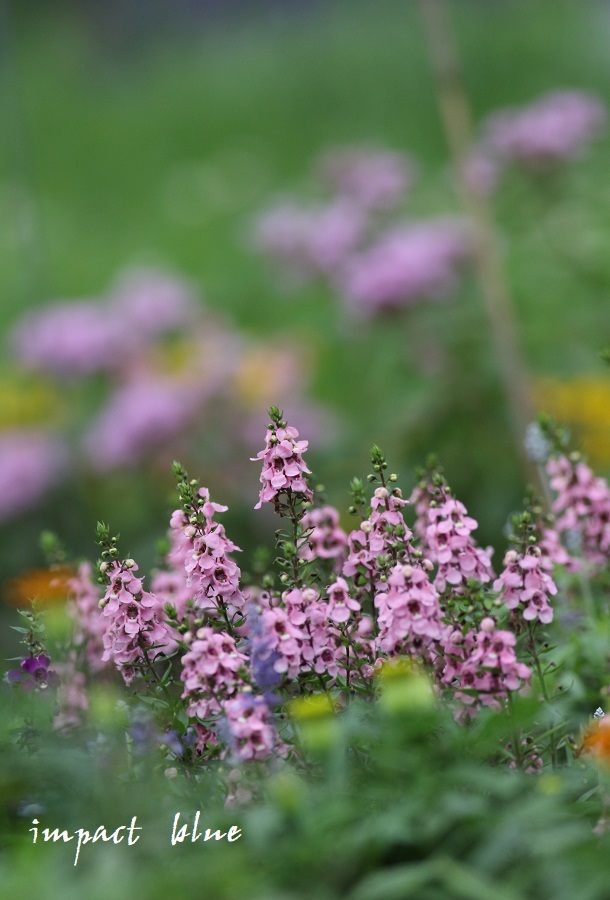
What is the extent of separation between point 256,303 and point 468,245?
298 cm

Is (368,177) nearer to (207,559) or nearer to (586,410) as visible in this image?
(586,410)

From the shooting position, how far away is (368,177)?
4.21 meters

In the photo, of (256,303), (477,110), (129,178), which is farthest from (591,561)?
(129,178)

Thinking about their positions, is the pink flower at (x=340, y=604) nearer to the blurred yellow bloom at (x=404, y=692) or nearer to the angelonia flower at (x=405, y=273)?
the blurred yellow bloom at (x=404, y=692)

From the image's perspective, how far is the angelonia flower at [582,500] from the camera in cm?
167

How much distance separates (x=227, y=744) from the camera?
1.34 meters

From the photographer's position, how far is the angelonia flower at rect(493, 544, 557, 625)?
4.56 ft

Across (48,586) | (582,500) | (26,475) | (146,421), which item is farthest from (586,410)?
(48,586)

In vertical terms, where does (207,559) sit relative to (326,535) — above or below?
below

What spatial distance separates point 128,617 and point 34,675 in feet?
0.61

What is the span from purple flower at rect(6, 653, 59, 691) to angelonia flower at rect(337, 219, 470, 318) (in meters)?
2.21

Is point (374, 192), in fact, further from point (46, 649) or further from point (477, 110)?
point (477, 110)

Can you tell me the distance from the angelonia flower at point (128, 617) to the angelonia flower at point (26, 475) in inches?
102

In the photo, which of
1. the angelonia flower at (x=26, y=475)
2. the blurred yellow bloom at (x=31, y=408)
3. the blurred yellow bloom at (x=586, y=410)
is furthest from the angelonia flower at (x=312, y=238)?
the blurred yellow bloom at (x=31, y=408)
